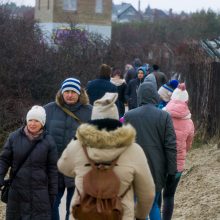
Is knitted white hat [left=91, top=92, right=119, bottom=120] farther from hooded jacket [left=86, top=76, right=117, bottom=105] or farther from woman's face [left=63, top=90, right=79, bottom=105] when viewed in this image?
hooded jacket [left=86, top=76, right=117, bottom=105]

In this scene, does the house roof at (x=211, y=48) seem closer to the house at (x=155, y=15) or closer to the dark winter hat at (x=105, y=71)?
the dark winter hat at (x=105, y=71)

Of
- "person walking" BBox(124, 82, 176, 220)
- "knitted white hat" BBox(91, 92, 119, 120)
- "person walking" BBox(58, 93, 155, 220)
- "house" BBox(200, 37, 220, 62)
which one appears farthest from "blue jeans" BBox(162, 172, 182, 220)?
"house" BBox(200, 37, 220, 62)

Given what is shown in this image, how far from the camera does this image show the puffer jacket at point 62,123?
6.61 metres

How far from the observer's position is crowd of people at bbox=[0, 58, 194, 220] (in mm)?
4293

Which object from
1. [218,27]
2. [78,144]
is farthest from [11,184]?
[218,27]

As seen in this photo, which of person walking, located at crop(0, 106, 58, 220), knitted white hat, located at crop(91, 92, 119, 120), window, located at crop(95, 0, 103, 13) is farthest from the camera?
window, located at crop(95, 0, 103, 13)

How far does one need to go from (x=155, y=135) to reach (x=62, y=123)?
104 cm

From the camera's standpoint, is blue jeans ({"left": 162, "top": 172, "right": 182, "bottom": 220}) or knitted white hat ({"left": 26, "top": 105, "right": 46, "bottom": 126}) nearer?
knitted white hat ({"left": 26, "top": 105, "right": 46, "bottom": 126})

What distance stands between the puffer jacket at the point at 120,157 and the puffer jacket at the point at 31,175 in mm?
1615

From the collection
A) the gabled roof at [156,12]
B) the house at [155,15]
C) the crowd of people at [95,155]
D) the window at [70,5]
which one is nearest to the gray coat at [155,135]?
the crowd of people at [95,155]

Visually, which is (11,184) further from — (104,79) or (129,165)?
(104,79)

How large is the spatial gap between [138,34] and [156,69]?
148 ft

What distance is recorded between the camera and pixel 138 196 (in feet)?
14.8

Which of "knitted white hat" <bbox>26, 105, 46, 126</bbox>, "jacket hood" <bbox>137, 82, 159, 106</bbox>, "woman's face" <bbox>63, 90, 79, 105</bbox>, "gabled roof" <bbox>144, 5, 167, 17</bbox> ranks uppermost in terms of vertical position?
"gabled roof" <bbox>144, 5, 167, 17</bbox>
